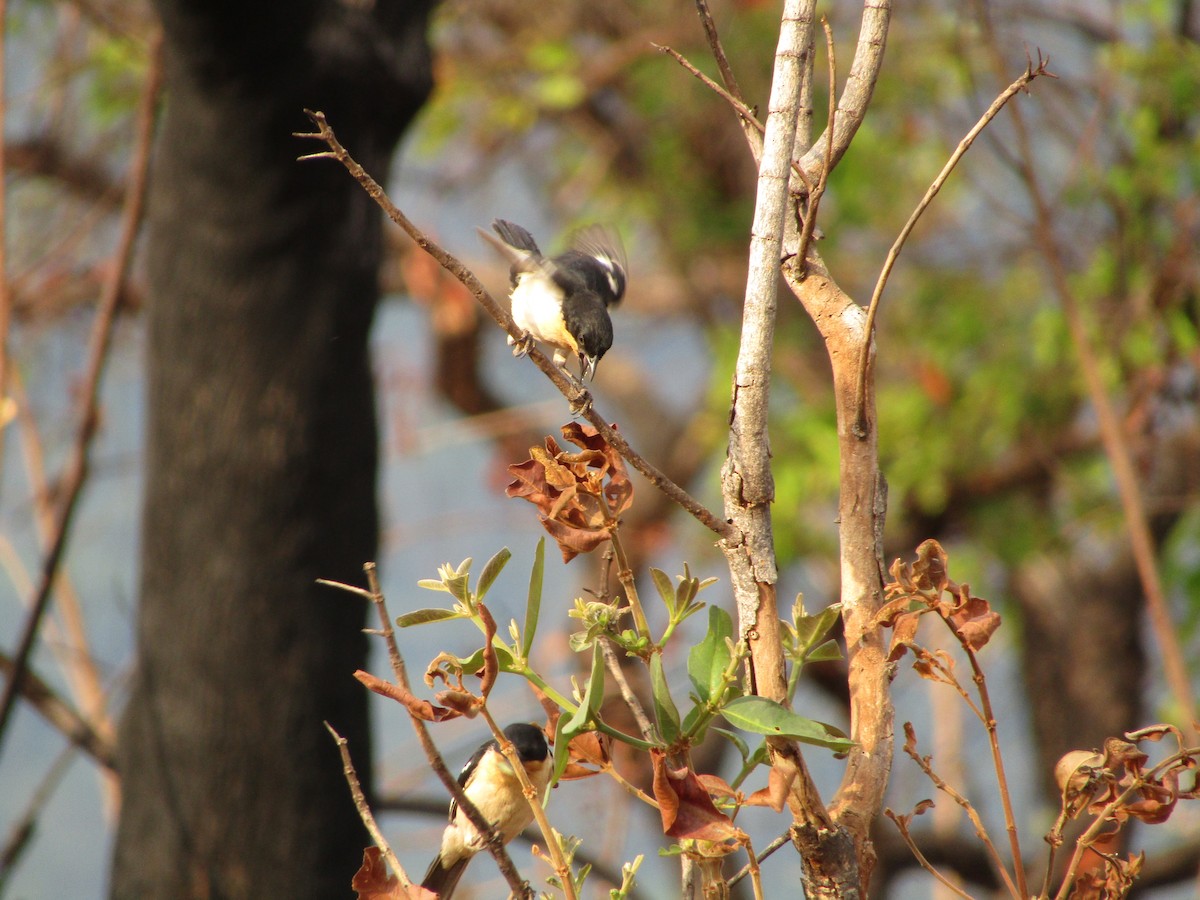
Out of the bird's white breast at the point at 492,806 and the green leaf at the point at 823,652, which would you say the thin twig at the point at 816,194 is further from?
the bird's white breast at the point at 492,806

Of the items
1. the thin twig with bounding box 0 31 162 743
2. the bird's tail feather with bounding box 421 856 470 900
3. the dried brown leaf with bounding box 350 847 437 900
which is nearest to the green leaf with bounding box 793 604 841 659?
the dried brown leaf with bounding box 350 847 437 900

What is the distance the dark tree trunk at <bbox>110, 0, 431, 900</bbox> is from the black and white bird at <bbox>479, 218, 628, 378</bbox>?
16.7 inches

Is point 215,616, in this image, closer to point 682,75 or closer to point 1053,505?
point 682,75

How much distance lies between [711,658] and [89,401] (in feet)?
5.47

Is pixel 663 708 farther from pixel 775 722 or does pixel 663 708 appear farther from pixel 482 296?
pixel 482 296

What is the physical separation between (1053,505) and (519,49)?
8.70 feet

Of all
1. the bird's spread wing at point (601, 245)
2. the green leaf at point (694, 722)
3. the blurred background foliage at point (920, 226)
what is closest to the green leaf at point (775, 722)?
the green leaf at point (694, 722)

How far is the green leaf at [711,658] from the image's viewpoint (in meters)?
0.66

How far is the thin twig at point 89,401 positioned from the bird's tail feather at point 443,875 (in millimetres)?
824

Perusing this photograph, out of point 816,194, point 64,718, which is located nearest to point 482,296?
point 816,194

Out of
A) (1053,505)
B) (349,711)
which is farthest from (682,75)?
(349,711)

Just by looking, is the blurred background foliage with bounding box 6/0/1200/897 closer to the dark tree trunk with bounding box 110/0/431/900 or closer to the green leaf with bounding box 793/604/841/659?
the dark tree trunk with bounding box 110/0/431/900

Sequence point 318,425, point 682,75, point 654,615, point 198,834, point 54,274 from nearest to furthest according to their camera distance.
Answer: point 198,834, point 318,425, point 54,274, point 682,75, point 654,615

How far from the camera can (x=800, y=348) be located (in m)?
4.54
